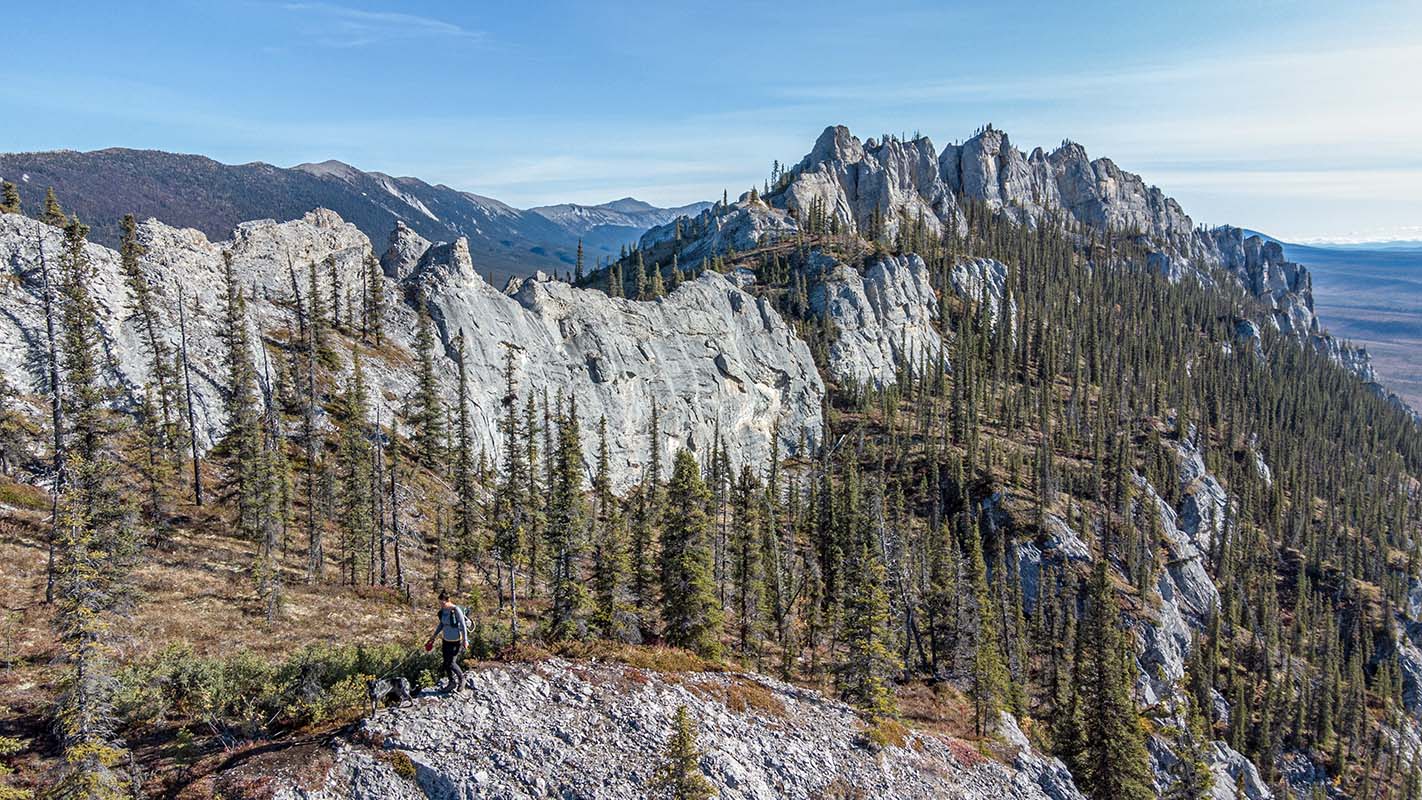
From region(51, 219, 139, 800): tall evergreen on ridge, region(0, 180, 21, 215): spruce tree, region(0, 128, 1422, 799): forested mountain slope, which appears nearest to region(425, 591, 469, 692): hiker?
region(0, 128, 1422, 799): forested mountain slope

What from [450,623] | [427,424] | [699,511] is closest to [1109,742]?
[699,511]

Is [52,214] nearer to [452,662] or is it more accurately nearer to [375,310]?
[375,310]

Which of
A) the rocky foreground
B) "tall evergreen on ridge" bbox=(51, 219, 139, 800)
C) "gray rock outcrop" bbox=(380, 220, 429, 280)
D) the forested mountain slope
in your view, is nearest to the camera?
"tall evergreen on ridge" bbox=(51, 219, 139, 800)

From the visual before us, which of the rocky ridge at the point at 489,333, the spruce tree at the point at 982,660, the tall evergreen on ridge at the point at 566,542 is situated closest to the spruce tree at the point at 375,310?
the rocky ridge at the point at 489,333

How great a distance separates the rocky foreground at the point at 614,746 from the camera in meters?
19.0

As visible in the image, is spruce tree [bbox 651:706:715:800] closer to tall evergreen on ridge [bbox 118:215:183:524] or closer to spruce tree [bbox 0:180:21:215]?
tall evergreen on ridge [bbox 118:215:183:524]

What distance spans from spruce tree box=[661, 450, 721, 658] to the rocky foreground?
11.7 metres

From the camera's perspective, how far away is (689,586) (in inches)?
1647

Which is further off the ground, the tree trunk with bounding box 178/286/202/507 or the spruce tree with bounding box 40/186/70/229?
the spruce tree with bounding box 40/186/70/229

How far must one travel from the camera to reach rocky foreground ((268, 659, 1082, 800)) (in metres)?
19.0

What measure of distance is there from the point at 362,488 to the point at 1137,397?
Answer: 17401 centimetres

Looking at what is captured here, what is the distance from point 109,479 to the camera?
38656 mm

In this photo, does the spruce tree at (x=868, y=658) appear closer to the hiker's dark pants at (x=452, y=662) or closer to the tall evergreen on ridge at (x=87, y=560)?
the hiker's dark pants at (x=452, y=662)

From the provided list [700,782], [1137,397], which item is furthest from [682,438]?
[1137,397]
